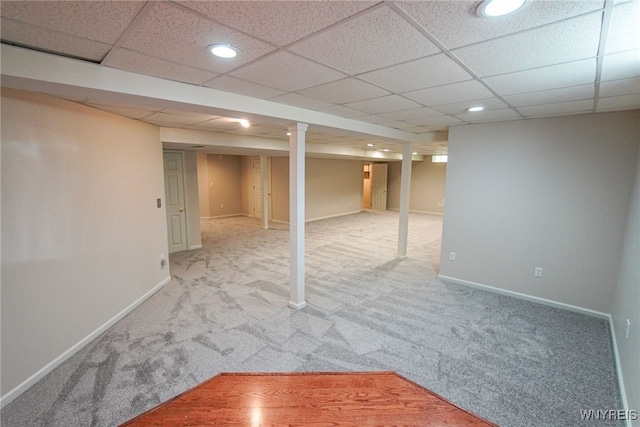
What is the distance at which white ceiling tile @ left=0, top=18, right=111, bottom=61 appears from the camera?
138cm

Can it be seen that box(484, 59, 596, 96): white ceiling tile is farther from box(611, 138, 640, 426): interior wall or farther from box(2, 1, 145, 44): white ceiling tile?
box(2, 1, 145, 44): white ceiling tile

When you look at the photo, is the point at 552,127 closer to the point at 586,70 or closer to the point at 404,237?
the point at 586,70

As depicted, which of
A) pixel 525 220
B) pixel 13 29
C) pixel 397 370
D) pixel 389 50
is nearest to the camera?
pixel 13 29

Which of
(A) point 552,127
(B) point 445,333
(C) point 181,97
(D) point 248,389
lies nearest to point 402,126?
(A) point 552,127

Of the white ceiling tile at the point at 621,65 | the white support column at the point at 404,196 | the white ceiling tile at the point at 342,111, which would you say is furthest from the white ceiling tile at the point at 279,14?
the white support column at the point at 404,196

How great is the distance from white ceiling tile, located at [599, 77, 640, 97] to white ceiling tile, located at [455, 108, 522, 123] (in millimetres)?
824

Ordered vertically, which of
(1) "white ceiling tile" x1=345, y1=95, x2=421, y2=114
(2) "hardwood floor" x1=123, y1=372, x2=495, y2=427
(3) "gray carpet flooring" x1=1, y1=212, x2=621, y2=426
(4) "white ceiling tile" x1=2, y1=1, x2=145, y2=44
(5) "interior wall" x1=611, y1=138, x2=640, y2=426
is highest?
(1) "white ceiling tile" x1=345, y1=95, x2=421, y2=114

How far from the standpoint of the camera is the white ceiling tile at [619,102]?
258 centimetres

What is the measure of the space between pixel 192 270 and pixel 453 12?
4.99 meters

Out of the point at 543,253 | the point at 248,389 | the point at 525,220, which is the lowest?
the point at 248,389

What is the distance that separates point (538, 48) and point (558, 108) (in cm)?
203

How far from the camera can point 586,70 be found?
190 cm

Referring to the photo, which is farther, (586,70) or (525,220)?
(525,220)

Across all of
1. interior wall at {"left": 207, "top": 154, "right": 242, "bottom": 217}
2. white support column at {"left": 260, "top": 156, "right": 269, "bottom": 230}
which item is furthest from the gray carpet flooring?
interior wall at {"left": 207, "top": 154, "right": 242, "bottom": 217}
